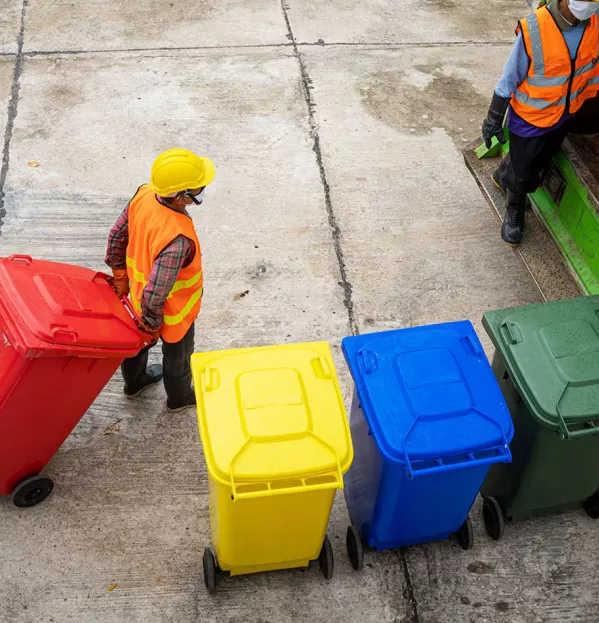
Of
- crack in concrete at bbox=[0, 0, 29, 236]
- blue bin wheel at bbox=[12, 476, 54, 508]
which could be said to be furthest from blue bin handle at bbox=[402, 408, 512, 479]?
crack in concrete at bbox=[0, 0, 29, 236]

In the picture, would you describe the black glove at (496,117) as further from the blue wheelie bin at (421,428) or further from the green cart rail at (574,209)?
the blue wheelie bin at (421,428)

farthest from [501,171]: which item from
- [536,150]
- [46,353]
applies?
[46,353]

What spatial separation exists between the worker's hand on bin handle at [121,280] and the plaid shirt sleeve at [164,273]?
1.25 feet

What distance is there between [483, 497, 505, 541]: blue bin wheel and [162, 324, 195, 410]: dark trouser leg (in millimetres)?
1595

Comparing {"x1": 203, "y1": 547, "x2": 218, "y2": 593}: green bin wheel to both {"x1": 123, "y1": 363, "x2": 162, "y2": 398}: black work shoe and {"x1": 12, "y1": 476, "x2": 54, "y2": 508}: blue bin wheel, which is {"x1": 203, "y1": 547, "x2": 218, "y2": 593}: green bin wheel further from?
{"x1": 123, "y1": 363, "x2": 162, "y2": 398}: black work shoe

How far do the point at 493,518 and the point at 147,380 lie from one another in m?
1.93

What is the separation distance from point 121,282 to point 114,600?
1.46 metres

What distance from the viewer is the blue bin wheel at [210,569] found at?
299 centimetres

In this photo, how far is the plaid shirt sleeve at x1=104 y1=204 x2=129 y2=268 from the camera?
3221mm

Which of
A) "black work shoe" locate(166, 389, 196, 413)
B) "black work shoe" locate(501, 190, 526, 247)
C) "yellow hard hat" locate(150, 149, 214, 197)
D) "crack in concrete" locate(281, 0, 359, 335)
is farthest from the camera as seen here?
"black work shoe" locate(501, 190, 526, 247)

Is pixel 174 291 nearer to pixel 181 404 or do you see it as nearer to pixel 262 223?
pixel 181 404

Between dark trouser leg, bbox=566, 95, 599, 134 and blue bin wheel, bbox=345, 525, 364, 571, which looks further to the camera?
dark trouser leg, bbox=566, 95, 599, 134

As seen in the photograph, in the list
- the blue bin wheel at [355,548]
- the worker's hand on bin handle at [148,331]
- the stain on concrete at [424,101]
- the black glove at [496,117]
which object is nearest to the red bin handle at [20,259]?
the worker's hand on bin handle at [148,331]

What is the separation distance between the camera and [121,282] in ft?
11.3
